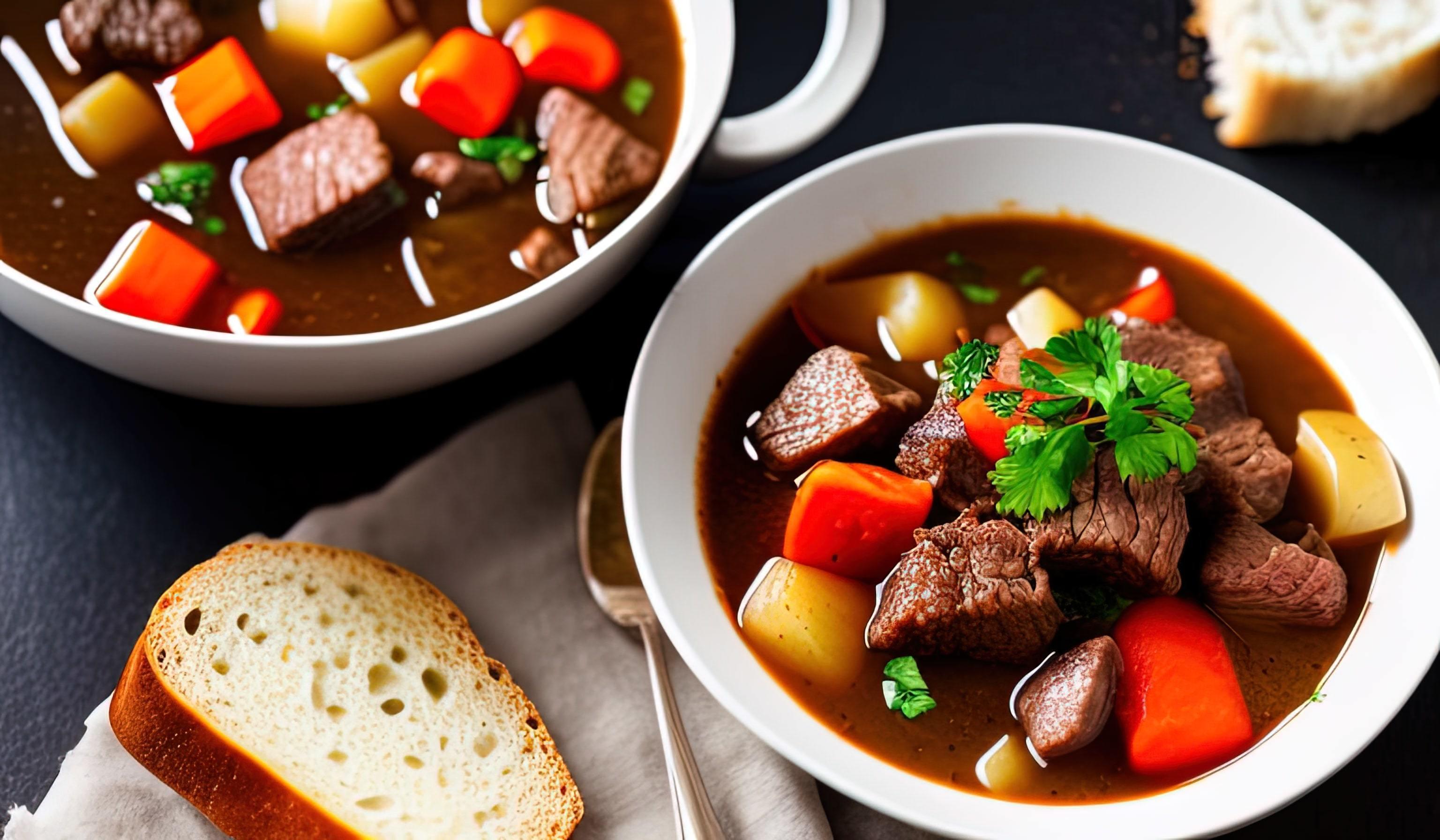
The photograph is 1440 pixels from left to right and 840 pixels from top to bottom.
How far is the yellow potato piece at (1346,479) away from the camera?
2.14 m

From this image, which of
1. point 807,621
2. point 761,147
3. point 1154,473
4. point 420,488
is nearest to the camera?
point 1154,473

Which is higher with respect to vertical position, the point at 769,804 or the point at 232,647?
the point at 232,647

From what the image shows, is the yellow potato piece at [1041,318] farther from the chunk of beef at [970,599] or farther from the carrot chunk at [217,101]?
the carrot chunk at [217,101]

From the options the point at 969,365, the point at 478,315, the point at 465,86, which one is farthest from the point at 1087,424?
the point at 465,86

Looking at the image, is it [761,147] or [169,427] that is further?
[169,427]

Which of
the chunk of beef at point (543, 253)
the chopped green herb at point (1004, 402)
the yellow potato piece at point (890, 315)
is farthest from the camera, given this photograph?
the yellow potato piece at point (890, 315)

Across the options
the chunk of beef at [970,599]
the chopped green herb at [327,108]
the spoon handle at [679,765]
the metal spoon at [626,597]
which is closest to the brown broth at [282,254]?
the chopped green herb at [327,108]

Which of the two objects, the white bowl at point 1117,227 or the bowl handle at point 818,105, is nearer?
the white bowl at point 1117,227

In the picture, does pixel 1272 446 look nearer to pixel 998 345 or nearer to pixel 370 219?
pixel 998 345

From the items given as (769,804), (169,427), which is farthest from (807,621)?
(169,427)

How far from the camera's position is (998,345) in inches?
89.8

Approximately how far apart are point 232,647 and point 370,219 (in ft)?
2.83

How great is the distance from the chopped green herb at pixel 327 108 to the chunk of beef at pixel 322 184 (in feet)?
0.18

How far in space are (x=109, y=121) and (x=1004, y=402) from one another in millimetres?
1785
